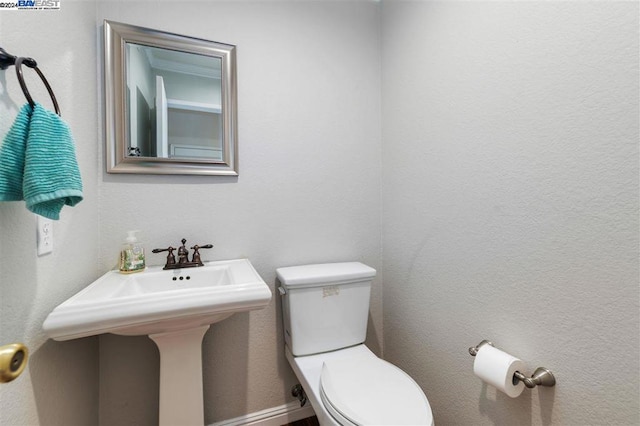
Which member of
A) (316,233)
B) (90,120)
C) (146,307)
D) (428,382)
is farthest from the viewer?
(316,233)

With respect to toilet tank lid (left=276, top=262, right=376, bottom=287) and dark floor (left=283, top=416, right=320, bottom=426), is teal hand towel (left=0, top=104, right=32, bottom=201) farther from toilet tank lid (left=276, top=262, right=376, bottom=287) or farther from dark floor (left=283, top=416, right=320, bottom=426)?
dark floor (left=283, top=416, right=320, bottom=426)

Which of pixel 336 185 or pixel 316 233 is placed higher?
pixel 336 185

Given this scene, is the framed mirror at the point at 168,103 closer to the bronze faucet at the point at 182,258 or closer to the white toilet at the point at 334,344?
the bronze faucet at the point at 182,258

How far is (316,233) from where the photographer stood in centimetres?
150

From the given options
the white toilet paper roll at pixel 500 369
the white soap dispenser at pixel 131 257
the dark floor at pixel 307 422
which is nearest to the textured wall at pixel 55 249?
the white soap dispenser at pixel 131 257

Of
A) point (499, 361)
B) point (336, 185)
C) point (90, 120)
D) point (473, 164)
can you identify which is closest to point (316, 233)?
point (336, 185)

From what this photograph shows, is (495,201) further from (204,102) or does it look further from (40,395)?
(40,395)

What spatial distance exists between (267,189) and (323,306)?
0.64 meters

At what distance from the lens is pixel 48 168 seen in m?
0.61

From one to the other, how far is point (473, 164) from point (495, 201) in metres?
0.17

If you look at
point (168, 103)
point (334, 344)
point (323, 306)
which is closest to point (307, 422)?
point (334, 344)

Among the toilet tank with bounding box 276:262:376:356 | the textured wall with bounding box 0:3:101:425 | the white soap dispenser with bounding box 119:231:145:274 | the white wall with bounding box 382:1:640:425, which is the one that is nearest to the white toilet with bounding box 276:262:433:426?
the toilet tank with bounding box 276:262:376:356

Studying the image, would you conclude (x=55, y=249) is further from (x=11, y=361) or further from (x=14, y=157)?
(x=11, y=361)

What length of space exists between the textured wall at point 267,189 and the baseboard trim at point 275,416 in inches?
1.4
